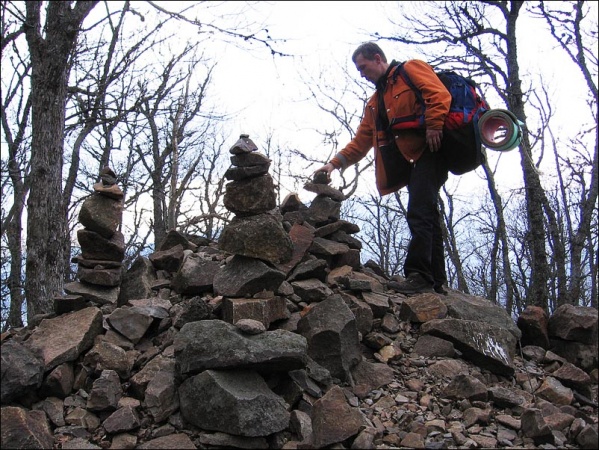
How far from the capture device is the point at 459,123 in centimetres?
466

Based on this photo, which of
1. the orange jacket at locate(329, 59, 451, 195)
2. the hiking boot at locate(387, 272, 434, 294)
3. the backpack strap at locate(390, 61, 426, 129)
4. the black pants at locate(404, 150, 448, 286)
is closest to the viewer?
the orange jacket at locate(329, 59, 451, 195)

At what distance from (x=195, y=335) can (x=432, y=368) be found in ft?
6.23

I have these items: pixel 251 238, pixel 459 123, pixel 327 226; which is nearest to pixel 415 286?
pixel 327 226

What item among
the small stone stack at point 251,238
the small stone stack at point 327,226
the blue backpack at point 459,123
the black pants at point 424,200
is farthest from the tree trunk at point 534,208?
the small stone stack at point 251,238

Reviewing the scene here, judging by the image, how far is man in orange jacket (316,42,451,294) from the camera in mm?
4676

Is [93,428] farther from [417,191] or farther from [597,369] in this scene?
[597,369]

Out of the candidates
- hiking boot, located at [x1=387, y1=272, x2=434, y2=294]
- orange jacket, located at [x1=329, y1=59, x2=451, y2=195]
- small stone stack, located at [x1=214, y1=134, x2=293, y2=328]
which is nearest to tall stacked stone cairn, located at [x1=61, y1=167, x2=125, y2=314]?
small stone stack, located at [x1=214, y1=134, x2=293, y2=328]

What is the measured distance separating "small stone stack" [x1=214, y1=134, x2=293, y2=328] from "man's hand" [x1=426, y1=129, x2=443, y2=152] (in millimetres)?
Result: 1473

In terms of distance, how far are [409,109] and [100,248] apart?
3219 millimetres

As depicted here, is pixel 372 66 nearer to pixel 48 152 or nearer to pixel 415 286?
pixel 415 286

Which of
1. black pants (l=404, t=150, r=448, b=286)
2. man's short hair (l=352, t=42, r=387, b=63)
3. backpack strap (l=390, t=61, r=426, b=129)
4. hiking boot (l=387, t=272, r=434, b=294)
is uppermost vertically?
man's short hair (l=352, t=42, r=387, b=63)

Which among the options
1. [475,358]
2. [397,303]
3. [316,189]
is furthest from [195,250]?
[475,358]

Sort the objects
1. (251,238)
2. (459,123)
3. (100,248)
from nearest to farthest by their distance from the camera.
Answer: (251,238), (459,123), (100,248)

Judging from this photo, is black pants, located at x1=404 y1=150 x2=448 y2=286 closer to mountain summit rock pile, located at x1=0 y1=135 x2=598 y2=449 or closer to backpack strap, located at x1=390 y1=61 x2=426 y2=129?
backpack strap, located at x1=390 y1=61 x2=426 y2=129
